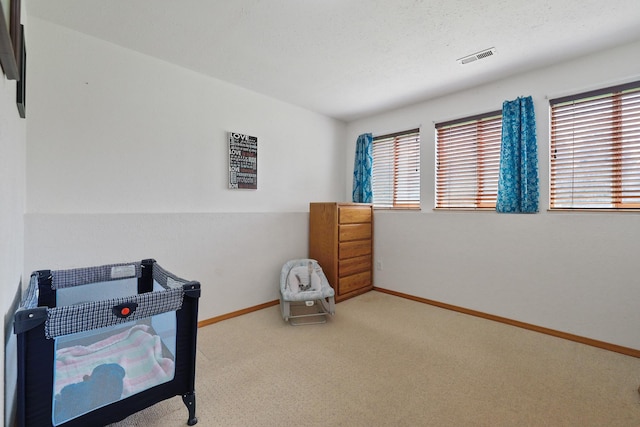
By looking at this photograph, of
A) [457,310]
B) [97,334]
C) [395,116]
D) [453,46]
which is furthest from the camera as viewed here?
[395,116]

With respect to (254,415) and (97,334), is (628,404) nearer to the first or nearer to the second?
(254,415)

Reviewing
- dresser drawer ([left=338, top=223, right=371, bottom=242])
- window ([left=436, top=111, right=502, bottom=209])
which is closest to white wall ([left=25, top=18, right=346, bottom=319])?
dresser drawer ([left=338, top=223, right=371, bottom=242])

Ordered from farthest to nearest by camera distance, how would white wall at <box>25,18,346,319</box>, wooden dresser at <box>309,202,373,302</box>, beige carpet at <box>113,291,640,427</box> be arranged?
1. wooden dresser at <box>309,202,373,302</box>
2. white wall at <box>25,18,346,319</box>
3. beige carpet at <box>113,291,640,427</box>

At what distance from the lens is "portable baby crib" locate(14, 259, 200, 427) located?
3.58 feet

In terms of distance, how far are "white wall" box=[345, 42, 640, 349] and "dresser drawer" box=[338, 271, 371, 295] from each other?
32 cm

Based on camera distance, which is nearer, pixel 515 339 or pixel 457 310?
pixel 515 339

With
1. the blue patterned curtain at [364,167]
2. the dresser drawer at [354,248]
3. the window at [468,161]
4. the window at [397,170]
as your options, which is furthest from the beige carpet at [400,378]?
the blue patterned curtain at [364,167]

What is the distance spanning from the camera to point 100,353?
4.37 ft

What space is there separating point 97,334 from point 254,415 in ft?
2.99

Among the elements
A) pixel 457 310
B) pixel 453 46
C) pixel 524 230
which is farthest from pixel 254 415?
pixel 453 46

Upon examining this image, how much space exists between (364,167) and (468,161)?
134 centimetres

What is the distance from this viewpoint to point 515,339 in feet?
8.10

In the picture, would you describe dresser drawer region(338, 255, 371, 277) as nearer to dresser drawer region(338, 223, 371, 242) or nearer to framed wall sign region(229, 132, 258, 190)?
dresser drawer region(338, 223, 371, 242)

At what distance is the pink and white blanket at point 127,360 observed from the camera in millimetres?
1241
